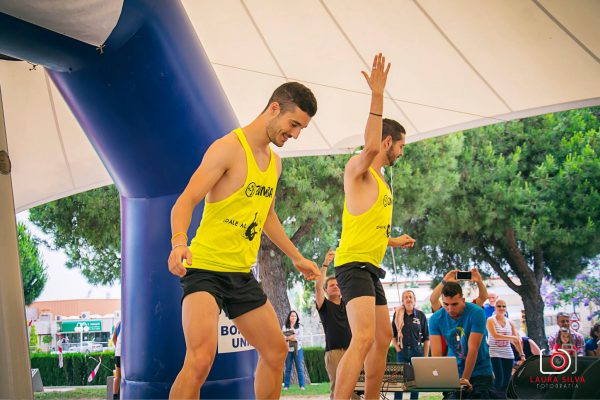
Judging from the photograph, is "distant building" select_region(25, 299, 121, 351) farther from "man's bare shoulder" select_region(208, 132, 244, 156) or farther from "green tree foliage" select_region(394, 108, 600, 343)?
"man's bare shoulder" select_region(208, 132, 244, 156)

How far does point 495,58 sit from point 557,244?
16566 millimetres

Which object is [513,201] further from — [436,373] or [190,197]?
[190,197]

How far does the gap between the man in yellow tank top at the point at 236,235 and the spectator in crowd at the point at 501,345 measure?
18.4 feet

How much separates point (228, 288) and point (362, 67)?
583 cm

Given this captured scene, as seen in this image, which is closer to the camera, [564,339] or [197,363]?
[197,363]

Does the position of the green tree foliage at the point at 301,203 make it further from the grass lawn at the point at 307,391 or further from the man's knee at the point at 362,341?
the man's knee at the point at 362,341

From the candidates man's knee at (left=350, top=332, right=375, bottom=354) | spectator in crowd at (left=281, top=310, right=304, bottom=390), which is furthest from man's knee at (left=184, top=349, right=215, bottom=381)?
spectator in crowd at (left=281, top=310, right=304, bottom=390)

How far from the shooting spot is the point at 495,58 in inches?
312

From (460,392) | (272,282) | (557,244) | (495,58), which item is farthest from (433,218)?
(460,392)

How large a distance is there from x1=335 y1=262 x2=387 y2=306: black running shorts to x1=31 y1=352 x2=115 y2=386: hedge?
18.3 meters

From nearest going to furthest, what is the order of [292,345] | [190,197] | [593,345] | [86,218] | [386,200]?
[190,197]
[386,200]
[593,345]
[292,345]
[86,218]

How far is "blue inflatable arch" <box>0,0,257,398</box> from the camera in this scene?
5105 mm

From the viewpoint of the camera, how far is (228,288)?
12.2 ft

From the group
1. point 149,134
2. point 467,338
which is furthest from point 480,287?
point 149,134
